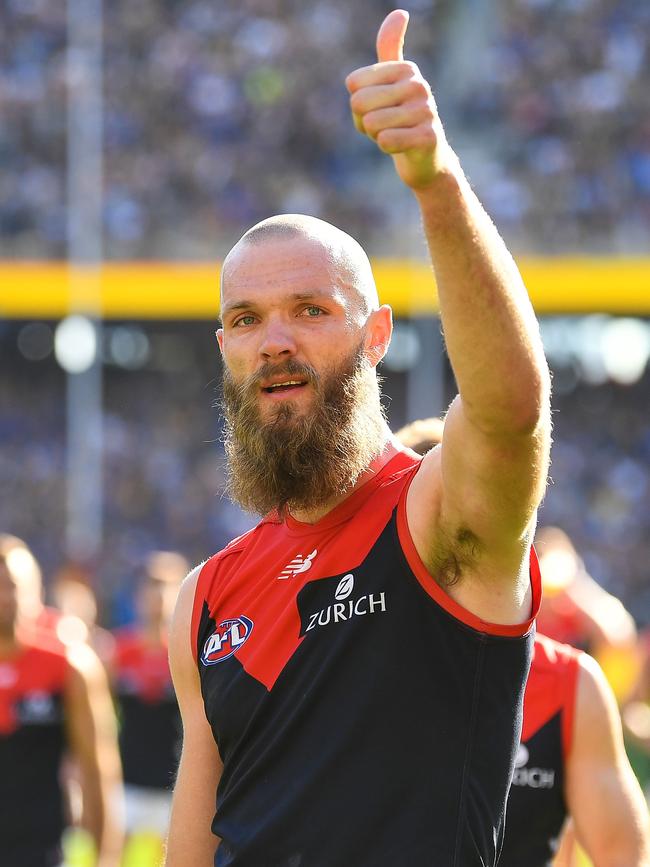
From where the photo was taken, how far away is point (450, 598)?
7.60 feet

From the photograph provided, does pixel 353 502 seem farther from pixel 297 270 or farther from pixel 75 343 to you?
pixel 75 343

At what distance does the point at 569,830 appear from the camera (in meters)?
4.21

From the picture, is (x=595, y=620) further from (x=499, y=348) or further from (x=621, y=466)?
(x=621, y=466)

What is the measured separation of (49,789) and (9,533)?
42.9 feet

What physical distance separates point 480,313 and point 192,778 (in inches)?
45.0

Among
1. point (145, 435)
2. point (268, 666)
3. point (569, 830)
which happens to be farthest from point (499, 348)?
point (145, 435)

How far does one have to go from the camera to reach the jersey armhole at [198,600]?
108 inches

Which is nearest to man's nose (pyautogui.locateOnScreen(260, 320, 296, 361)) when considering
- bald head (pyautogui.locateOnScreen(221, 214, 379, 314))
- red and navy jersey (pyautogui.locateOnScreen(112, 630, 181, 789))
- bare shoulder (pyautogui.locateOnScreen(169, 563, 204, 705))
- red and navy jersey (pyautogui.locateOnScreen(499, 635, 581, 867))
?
bald head (pyautogui.locateOnScreen(221, 214, 379, 314))

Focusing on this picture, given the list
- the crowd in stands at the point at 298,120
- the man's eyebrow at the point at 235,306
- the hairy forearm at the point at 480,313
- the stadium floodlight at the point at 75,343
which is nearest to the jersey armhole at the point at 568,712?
the man's eyebrow at the point at 235,306

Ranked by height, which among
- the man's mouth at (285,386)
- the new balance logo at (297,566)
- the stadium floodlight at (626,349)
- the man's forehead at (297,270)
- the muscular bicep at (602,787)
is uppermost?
the stadium floodlight at (626,349)

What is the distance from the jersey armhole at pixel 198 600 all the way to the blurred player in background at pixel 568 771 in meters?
1.12

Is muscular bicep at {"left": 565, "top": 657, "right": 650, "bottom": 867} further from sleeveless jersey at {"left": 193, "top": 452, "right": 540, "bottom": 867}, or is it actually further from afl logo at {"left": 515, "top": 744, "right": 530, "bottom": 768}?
sleeveless jersey at {"left": 193, "top": 452, "right": 540, "bottom": 867}

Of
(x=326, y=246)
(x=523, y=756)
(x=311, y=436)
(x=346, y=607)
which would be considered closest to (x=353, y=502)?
(x=311, y=436)

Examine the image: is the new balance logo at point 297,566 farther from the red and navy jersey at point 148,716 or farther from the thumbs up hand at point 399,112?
the red and navy jersey at point 148,716
